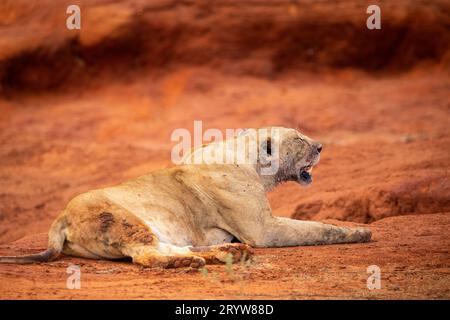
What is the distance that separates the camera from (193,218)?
301 inches

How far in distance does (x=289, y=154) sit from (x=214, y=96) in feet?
31.6

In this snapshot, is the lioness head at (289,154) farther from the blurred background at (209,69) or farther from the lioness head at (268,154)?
the blurred background at (209,69)

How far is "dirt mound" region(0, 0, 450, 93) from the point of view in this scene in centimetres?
1839

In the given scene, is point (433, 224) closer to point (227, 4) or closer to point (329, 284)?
point (329, 284)

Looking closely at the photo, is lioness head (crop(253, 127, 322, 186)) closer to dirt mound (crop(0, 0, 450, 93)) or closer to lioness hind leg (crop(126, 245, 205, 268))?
lioness hind leg (crop(126, 245, 205, 268))

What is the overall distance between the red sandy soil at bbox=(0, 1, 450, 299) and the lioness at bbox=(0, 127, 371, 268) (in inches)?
86.6

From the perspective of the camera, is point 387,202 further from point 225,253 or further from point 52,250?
point 52,250

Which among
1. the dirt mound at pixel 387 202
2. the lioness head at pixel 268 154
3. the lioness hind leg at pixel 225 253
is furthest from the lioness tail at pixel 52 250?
the dirt mound at pixel 387 202

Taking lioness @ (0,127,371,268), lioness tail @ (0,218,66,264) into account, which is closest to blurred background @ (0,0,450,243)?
lioness @ (0,127,371,268)

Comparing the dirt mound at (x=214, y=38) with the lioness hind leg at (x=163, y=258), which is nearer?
the lioness hind leg at (x=163, y=258)

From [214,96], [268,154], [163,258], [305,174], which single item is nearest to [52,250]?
[163,258]

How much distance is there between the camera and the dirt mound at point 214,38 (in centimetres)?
1839

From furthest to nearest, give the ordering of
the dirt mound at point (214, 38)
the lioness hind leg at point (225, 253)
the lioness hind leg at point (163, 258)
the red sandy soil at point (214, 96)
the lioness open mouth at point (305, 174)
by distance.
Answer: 1. the dirt mound at point (214, 38)
2. the red sandy soil at point (214, 96)
3. the lioness open mouth at point (305, 174)
4. the lioness hind leg at point (225, 253)
5. the lioness hind leg at point (163, 258)

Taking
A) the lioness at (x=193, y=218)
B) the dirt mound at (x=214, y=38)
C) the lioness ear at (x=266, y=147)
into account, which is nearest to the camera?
the lioness at (x=193, y=218)
